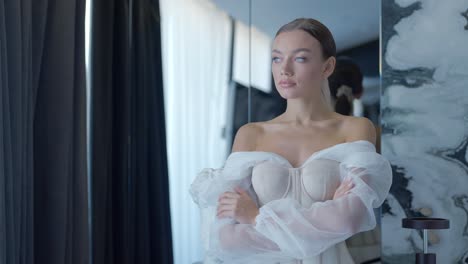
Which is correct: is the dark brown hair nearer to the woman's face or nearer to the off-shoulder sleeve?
the woman's face

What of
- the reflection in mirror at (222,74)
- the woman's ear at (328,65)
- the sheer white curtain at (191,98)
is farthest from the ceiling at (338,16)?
the woman's ear at (328,65)

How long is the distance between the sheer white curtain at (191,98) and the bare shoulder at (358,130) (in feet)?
2.67

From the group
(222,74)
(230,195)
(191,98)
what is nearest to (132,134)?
(191,98)

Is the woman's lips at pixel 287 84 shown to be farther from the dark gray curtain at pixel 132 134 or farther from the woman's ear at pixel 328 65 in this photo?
the dark gray curtain at pixel 132 134

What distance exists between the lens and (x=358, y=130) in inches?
67.6

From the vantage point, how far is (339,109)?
218cm

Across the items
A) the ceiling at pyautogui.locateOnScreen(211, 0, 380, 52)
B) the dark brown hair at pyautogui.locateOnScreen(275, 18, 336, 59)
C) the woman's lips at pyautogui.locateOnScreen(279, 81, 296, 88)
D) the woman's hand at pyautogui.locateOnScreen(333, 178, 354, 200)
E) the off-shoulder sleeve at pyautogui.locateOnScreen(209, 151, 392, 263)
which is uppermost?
the ceiling at pyautogui.locateOnScreen(211, 0, 380, 52)

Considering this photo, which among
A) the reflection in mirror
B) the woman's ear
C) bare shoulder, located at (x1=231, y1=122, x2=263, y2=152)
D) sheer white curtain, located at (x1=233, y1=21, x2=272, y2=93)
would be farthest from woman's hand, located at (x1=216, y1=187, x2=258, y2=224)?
sheer white curtain, located at (x1=233, y1=21, x2=272, y2=93)

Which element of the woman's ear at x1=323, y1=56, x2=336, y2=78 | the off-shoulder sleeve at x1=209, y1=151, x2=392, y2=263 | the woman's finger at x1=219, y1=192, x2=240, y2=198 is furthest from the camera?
the woman's ear at x1=323, y1=56, x2=336, y2=78

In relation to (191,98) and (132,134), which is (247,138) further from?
(132,134)

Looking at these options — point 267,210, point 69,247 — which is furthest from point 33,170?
point 267,210

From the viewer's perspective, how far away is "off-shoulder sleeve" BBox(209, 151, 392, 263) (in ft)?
5.07

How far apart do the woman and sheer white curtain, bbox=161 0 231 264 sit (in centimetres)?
69

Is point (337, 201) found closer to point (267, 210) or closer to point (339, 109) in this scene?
point (267, 210)
